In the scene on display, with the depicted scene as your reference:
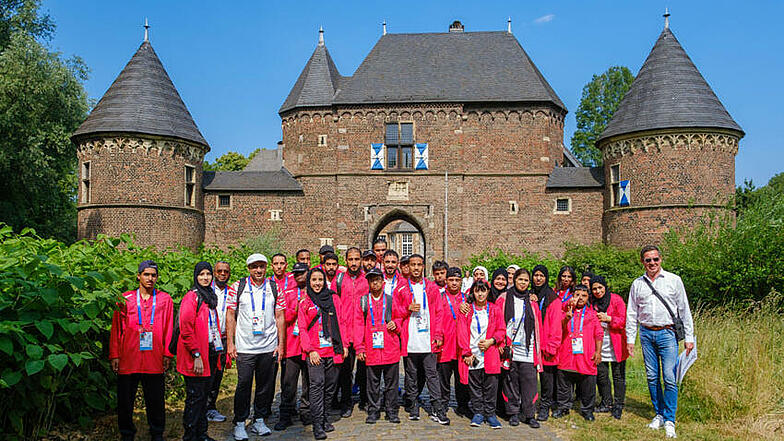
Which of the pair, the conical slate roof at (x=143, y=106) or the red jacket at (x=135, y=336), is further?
the conical slate roof at (x=143, y=106)

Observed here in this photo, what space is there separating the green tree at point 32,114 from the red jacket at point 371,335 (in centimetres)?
1892

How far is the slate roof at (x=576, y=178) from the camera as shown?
23.2 metres

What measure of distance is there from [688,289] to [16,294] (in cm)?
1344

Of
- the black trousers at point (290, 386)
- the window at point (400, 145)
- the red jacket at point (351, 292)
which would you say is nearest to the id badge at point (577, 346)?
the red jacket at point (351, 292)

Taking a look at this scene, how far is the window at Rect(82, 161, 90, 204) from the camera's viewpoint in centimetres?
2184

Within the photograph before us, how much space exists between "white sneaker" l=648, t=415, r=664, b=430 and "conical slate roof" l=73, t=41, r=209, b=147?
63.9ft

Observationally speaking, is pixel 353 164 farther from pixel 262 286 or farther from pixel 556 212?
pixel 262 286

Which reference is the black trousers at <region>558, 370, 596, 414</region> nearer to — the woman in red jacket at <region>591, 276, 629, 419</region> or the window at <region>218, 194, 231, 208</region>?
the woman in red jacket at <region>591, 276, 629, 419</region>

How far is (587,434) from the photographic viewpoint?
5988 mm

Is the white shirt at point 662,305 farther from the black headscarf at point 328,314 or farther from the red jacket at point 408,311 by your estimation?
the black headscarf at point 328,314

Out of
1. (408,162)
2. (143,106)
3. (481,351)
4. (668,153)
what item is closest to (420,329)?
(481,351)

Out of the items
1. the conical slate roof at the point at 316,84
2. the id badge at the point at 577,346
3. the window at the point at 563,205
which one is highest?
the conical slate roof at the point at 316,84

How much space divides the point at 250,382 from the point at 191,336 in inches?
33.5

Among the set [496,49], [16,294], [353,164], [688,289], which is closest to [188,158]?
[353,164]
